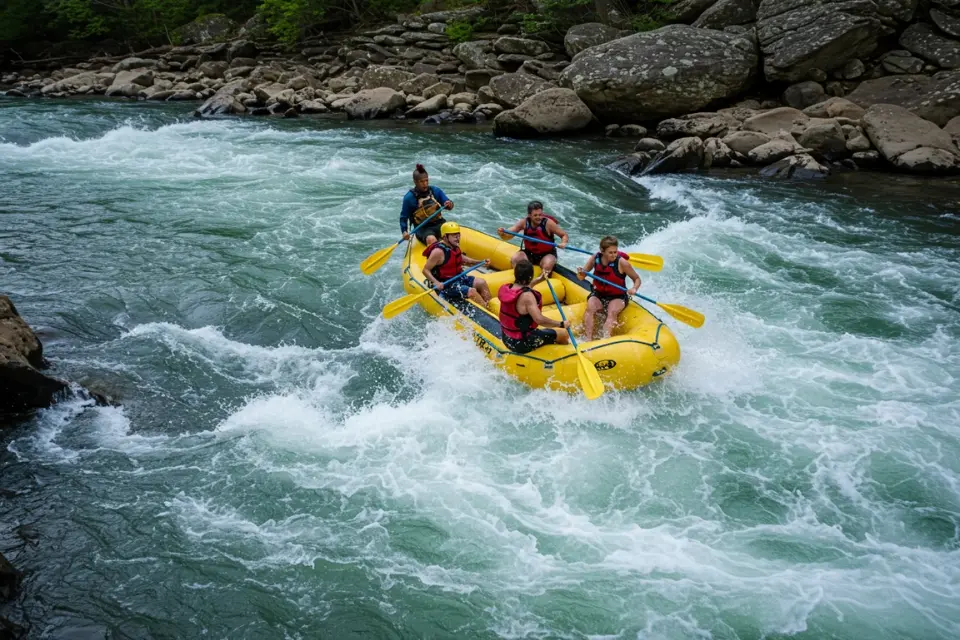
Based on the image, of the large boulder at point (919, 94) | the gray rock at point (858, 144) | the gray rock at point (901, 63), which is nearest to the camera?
the gray rock at point (858, 144)

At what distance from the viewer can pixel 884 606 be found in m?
4.00

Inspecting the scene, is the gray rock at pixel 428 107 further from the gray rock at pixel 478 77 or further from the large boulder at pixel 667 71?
the large boulder at pixel 667 71

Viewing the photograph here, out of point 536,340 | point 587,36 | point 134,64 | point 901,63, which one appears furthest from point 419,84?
point 536,340

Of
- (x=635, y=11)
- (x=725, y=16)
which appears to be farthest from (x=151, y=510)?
(x=635, y=11)

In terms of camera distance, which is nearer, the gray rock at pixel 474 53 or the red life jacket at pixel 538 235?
the red life jacket at pixel 538 235

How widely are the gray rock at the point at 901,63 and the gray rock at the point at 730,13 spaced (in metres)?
2.86

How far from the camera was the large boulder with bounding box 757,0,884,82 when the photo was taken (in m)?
13.2

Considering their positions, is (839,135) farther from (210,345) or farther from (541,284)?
(210,345)

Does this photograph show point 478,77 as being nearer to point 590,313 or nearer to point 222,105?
point 222,105

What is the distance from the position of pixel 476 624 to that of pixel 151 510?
2364 millimetres

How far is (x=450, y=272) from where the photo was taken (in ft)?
22.4

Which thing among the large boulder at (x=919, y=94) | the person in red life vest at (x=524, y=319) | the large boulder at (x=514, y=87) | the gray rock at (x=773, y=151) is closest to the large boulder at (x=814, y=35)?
the large boulder at (x=919, y=94)

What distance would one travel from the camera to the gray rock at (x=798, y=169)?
11562 millimetres

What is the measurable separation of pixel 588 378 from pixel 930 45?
39.9 feet
